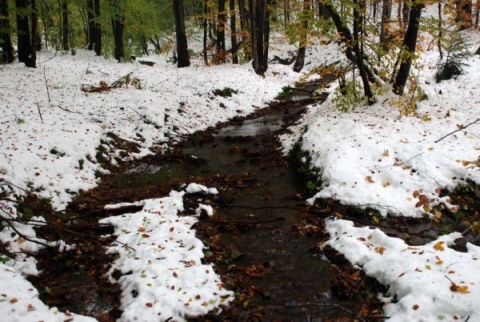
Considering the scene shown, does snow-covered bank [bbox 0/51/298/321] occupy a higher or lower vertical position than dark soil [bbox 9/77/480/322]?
higher

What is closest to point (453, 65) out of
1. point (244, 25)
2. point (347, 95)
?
point (347, 95)

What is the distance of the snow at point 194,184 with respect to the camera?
395 cm

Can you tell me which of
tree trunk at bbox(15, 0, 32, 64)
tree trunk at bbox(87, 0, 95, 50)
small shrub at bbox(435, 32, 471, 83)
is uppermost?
tree trunk at bbox(87, 0, 95, 50)

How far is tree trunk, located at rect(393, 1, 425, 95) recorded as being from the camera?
30.0 ft

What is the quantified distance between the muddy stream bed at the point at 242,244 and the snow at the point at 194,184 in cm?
25

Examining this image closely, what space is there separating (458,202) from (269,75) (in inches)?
669

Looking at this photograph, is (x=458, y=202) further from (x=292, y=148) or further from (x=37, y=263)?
(x=37, y=263)

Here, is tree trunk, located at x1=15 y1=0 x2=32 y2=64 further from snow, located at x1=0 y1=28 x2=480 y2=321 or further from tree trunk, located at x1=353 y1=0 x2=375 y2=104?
tree trunk, located at x1=353 y1=0 x2=375 y2=104

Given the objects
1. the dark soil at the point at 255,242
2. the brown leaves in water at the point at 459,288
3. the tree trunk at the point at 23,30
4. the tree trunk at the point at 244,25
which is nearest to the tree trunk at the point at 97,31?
the tree trunk at the point at 23,30

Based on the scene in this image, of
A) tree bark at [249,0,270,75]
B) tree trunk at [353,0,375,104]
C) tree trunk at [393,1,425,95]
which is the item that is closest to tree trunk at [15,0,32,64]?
tree bark at [249,0,270,75]

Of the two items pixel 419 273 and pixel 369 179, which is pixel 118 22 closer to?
pixel 369 179

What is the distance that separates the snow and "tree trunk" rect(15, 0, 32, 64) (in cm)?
94

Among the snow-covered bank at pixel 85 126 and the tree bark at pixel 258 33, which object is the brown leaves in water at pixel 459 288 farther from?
the tree bark at pixel 258 33

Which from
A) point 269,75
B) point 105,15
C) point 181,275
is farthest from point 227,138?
point 105,15
